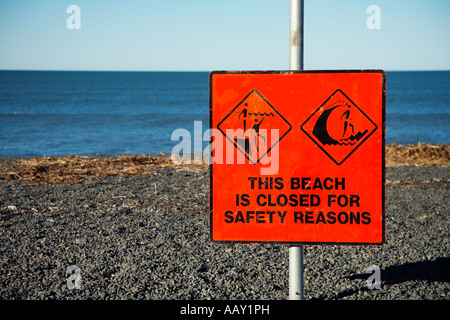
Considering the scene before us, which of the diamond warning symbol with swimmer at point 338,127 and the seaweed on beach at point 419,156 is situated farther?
the seaweed on beach at point 419,156

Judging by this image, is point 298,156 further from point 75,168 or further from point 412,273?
point 75,168

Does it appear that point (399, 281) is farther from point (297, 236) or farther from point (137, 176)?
point (137, 176)

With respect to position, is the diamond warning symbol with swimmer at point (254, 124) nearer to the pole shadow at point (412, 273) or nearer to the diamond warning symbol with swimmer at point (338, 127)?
the diamond warning symbol with swimmer at point (338, 127)

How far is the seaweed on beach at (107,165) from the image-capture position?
410 inches

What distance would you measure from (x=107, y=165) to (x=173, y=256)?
24.3 feet

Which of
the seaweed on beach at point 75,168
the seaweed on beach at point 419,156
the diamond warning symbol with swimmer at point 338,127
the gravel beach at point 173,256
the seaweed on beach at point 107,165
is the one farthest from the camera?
the seaweed on beach at point 419,156

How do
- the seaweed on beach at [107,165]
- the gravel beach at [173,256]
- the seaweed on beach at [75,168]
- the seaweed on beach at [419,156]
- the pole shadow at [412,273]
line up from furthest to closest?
the seaweed on beach at [419,156] → the seaweed on beach at [107,165] → the seaweed on beach at [75,168] → the pole shadow at [412,273] → the gravel beach at [173,256]

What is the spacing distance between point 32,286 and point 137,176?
6.44 m

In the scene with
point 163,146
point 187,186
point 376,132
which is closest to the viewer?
point 376,132

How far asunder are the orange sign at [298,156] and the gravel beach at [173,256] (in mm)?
1515

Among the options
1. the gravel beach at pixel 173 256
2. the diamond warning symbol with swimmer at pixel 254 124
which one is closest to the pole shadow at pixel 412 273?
the gravel beach at pixel 173 256

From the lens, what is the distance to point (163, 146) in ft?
77.8

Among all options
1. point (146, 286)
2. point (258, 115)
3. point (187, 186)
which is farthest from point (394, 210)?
point (258, 115)

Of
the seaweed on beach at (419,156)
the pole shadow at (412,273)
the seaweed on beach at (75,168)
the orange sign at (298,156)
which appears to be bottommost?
the pole shadow at (412,273)
